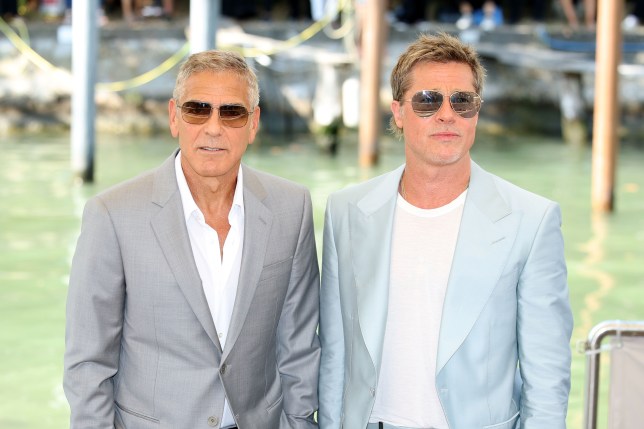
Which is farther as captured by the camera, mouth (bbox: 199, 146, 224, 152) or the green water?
the green water

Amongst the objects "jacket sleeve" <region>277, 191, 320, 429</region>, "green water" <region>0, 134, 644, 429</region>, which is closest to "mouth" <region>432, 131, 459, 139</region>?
"jacket sleeve" <region>277, 191, 320, 429</region>

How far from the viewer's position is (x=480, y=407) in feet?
8.95

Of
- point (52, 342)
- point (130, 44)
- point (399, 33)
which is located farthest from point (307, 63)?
point (52, 342)

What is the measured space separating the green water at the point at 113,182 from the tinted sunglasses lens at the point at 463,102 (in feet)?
9.18

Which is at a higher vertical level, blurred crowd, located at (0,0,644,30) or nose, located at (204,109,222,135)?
blurred crowd, located at (0,0,644,30)

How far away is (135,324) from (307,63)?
16552 millimetres

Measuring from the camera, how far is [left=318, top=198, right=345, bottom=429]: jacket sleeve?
9.57 feet

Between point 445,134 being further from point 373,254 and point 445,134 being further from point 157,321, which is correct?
point 157,321

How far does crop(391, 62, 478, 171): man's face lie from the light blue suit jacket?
11 cm

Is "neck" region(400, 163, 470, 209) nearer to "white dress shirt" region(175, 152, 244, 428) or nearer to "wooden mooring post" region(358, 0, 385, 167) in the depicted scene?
"white dress shirt" region(175, 152, 244, 428)

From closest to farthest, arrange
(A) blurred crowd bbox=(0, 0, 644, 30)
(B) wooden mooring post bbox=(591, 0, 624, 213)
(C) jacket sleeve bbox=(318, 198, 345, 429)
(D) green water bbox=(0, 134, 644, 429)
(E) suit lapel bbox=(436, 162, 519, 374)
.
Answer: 1. (E) suit lapel bbox=(436, 162, 519, 374)
2. (C) jacket sleeve bbox=(318, 198, 345, 429)
3. (D) green water bbox=(0, 134, 644, 429)
4. (B) wooden mooring post bbox=(591, 0, 624, 213)
5. (A) blurred crowd bbox=(0, 0, 644, 30)

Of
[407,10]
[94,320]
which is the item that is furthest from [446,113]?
[407,10]

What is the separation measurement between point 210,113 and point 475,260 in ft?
2.26

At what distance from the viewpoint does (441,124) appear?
278 centimetres
